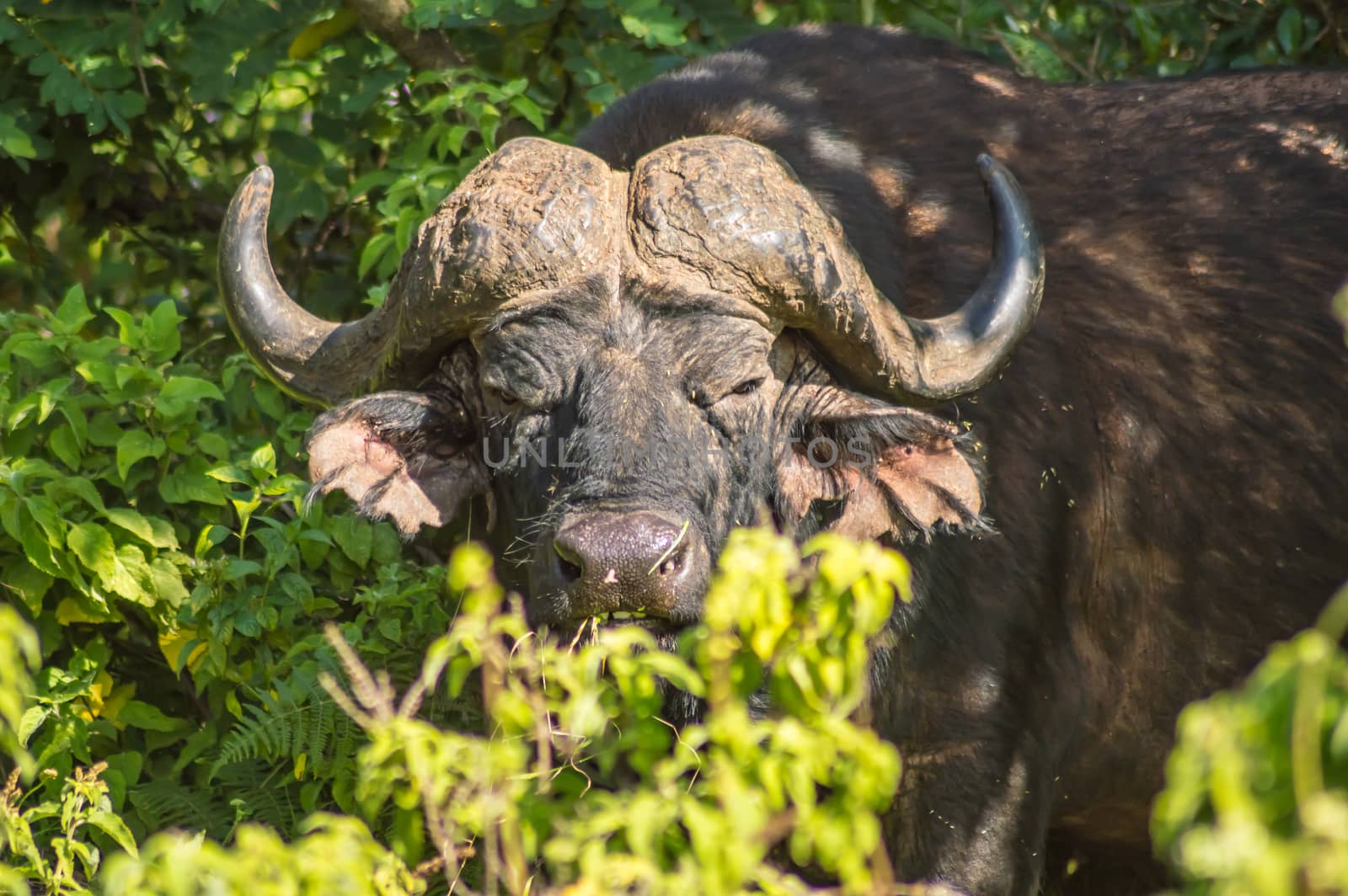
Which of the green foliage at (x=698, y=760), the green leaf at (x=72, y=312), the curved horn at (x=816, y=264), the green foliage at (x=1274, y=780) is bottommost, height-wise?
the green leaf at (x=72, y=312)

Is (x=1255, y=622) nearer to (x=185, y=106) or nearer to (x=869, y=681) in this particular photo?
(x=869, y=681)

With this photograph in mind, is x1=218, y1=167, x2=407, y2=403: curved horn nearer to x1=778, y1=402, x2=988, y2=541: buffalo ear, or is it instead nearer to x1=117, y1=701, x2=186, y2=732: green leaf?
x1=778, y1=402, x2=988, y2=541: buffalo ear

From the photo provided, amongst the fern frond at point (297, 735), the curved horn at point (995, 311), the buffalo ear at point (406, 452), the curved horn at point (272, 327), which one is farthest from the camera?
the fern frond at point (297, 735)

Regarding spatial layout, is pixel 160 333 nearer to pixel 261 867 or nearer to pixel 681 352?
pixel 681 352

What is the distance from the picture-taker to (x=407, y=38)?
219 inches

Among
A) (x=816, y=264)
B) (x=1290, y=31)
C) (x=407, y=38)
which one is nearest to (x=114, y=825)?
(x=816, y=264)

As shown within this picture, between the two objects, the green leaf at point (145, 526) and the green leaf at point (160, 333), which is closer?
the green leaf at point (145, 526)

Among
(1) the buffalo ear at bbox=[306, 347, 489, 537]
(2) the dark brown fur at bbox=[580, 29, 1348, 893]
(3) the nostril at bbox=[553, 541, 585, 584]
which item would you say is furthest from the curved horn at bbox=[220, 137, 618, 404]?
(3) the nostril at bbox=[553, 541, 585, 584]

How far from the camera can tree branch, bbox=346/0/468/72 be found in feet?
18.0

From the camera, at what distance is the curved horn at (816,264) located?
339 cm

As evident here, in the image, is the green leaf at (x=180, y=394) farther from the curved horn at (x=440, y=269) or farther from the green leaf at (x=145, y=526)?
the curved horn at (x=440, y=269)

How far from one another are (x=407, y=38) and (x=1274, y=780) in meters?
4.69

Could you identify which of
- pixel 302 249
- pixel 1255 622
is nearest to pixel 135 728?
pixel 302 249

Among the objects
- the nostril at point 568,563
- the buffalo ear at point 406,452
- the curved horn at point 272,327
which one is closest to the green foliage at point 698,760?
the nostril at point 568,563
